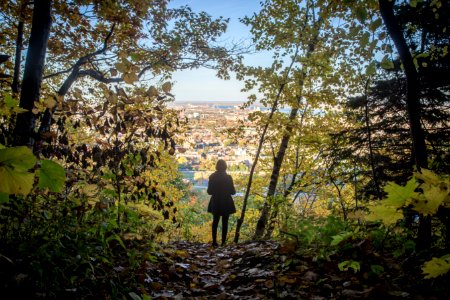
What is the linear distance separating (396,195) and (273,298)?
194 cm

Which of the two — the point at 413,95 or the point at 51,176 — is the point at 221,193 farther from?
the point at 51,176

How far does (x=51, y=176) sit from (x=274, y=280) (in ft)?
8.70

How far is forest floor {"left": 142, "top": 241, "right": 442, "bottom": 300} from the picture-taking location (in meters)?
2.45

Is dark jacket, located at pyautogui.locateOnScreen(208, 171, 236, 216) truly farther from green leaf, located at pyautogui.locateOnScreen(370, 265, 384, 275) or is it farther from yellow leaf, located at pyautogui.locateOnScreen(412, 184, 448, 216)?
yellow leaf, located at pyautogui.locateOnScreen(412, 184, 448, 216)

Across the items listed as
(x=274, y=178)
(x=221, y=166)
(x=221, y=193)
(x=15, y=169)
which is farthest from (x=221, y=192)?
(x=15, y=169)

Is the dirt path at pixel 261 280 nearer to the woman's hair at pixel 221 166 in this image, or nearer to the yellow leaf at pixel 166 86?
the yellow leaf at pixel 166 86

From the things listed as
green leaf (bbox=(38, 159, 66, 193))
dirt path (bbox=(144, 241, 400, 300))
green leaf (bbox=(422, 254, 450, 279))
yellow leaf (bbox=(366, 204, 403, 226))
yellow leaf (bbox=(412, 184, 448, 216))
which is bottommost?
dirt path (bbox=(144, 241, 400, 300))

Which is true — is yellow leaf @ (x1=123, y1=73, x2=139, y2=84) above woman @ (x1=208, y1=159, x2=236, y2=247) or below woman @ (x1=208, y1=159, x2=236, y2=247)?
above

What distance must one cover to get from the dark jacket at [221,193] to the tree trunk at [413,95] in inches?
191

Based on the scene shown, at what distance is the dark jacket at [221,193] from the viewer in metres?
7.35

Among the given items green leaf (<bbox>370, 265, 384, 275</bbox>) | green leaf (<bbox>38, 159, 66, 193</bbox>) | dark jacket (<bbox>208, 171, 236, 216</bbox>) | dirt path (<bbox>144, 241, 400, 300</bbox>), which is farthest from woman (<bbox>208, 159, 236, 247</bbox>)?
green leaf (<bbox>38, 159, 66, 193</bbox>)

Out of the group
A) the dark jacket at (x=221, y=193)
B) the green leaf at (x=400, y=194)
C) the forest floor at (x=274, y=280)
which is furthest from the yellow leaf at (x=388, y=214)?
the dark jacket at (x=221, y=193)

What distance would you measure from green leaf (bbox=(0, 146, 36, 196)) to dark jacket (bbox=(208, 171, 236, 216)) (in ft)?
21.7

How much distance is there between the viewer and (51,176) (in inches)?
37.8
